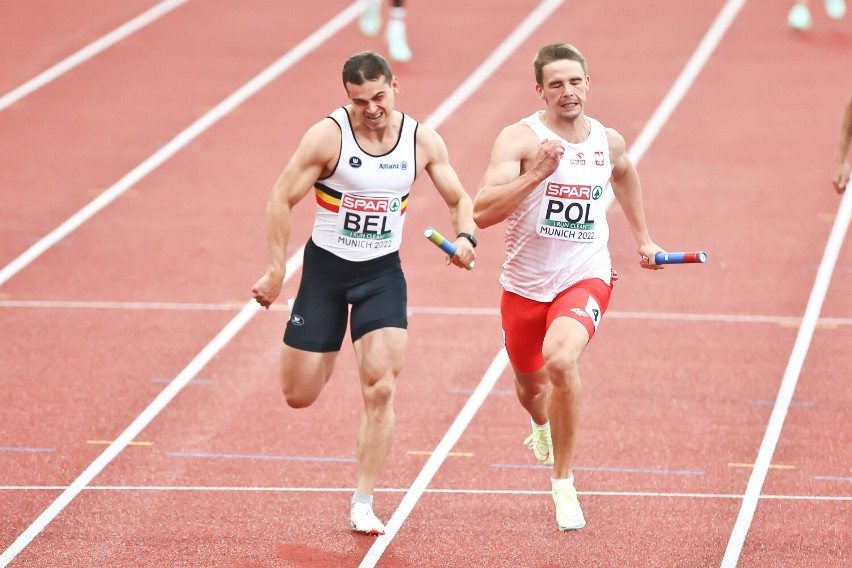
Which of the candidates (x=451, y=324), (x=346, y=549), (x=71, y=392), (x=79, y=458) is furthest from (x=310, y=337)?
(x=451, y=324)

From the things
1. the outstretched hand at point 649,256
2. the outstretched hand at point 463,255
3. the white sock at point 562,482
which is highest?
the outstretched hand at point 463,255

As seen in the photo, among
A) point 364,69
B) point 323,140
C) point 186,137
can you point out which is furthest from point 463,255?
point 186,137

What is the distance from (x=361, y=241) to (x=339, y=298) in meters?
0.31

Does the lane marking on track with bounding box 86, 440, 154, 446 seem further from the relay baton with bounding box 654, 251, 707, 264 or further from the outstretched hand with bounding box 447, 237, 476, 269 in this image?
the relay baton with bounding box 654, 251, 707, 264

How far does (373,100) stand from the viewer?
21.7 ft

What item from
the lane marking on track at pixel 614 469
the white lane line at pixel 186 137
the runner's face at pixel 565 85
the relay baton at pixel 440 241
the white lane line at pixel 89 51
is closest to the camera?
the relay baton at pixel 440 241

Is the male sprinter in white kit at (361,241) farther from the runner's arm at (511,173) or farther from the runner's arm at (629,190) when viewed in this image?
the runner's arm at (629,190)

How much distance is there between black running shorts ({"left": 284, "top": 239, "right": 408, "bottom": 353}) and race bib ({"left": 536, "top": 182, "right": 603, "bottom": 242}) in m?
0.75

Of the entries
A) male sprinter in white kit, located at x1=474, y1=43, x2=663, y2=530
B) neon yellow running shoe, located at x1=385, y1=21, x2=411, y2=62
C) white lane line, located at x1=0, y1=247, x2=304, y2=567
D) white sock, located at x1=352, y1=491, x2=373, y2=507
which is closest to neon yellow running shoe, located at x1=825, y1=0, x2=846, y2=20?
neon yellow running shoe, located at x1=385, y1=21, x2=411, y2=62

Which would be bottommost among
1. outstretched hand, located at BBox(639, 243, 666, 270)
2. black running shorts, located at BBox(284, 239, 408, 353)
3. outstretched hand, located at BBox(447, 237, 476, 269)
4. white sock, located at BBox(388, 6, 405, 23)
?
white sock, located at BBox(388, 6, 405, 23)

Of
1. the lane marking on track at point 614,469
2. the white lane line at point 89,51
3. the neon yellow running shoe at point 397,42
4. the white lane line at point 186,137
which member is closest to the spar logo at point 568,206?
the lane marking on track at point 614,469

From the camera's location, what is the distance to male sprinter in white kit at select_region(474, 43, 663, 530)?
21.5ft

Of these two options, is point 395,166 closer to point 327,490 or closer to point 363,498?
point 363,498

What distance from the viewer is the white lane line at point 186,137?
11.8 metres
